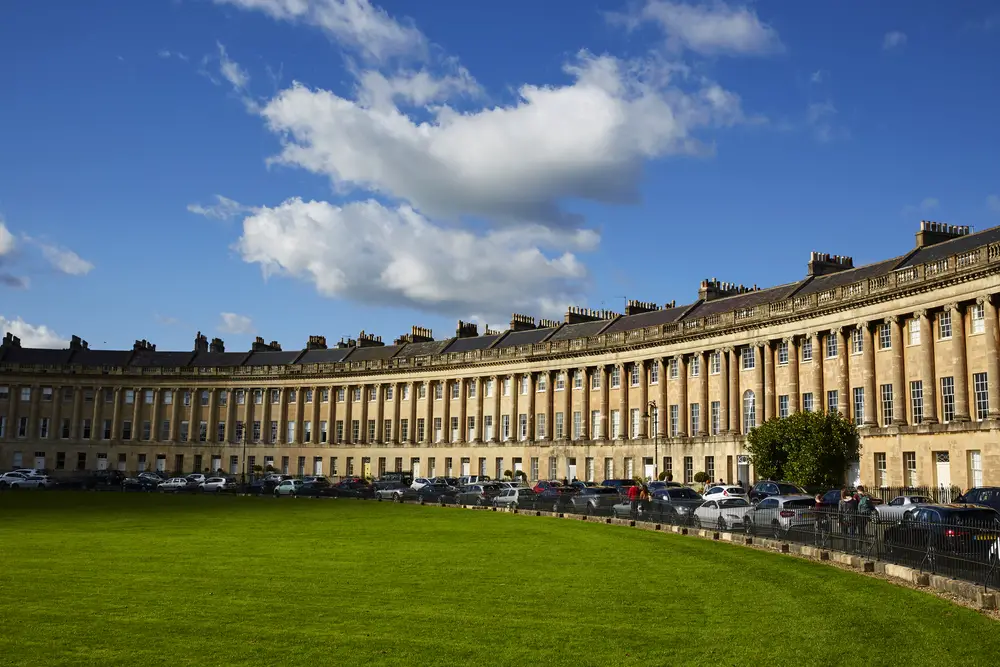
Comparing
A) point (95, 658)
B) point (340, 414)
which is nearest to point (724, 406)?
point (340, 414)

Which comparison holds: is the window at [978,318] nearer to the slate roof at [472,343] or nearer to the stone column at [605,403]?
the stone column at [605,403]

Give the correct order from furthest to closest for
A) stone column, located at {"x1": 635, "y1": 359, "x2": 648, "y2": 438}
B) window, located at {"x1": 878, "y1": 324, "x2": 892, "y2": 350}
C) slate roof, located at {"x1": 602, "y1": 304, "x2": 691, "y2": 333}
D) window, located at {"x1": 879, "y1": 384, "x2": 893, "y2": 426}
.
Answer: slate roof, located at {"x1": 602, "y1": 304, "x2": 691, "y2": 333}, stone column, located at {"x1": 635, "y1": 359, "x2": 648, "y2": 438}, window, located at {"x1": 878, "y1": 324, "x2": 892, "y2": 350}, window, located at {"x1": 879, "y1": 384, "x2": 893, "y2": 426}

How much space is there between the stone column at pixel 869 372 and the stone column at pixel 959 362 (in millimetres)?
6352

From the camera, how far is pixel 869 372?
179 ft

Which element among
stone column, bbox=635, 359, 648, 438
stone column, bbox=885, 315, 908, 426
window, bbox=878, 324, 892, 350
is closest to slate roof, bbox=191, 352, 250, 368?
stone column, bbox=635, 359, 648, 438

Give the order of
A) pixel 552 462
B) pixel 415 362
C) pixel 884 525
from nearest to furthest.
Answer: pixel 884 525, pixel 552 462, pixel 415 362

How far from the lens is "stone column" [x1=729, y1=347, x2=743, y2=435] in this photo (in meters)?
64.1

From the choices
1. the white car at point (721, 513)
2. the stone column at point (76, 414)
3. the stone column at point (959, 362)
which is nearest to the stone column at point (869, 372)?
the stone column at point (959, 362)

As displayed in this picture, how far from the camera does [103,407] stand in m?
108

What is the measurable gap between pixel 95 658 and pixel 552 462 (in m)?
69.8

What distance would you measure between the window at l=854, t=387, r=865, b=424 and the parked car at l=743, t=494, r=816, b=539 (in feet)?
77.1

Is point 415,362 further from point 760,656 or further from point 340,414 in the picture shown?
point 760,656

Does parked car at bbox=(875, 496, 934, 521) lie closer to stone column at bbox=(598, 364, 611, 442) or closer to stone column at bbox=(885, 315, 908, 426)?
stone column at bbox=(885, 315, 908, 426)

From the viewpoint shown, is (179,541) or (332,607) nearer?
(332,607)
